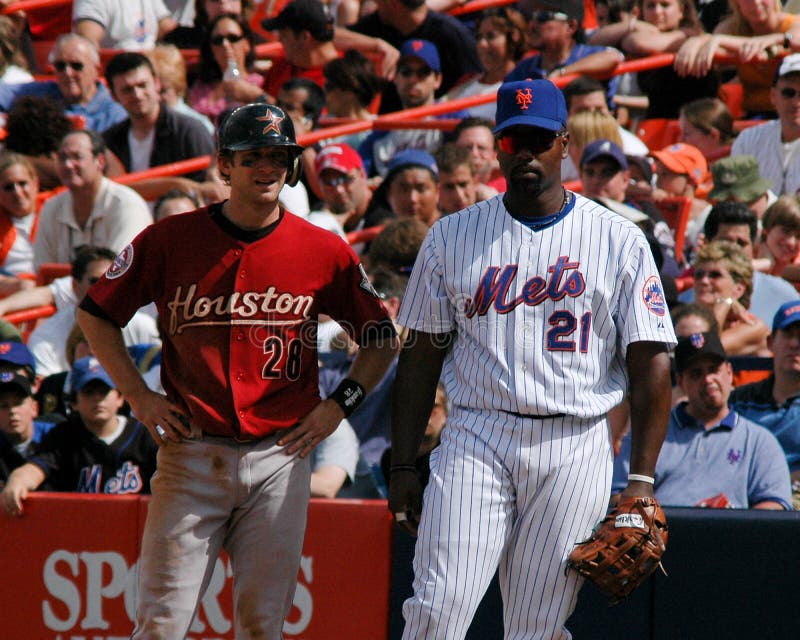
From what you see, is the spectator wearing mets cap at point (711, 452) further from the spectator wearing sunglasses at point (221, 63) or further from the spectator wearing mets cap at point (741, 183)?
the spectator wearing sunglasses at point (221, 63)

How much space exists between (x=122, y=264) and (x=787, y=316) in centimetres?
346

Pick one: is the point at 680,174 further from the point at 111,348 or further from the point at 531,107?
the point at 111,348

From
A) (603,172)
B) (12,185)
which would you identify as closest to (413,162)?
(603,172)

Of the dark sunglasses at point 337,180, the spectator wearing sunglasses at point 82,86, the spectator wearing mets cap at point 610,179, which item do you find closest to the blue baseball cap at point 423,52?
the dark sunglasses at point 337,180

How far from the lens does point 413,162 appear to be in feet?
27.7

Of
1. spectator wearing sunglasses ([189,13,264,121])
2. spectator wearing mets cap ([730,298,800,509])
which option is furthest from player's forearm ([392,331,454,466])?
spectator wearing sunglasses ([189,13,264,121])

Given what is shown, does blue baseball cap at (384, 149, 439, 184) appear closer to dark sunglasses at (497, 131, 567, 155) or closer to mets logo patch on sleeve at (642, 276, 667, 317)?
dark sunglasses at (497, 131, 567, 155)

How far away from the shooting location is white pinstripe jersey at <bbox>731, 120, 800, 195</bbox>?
8.73 metres

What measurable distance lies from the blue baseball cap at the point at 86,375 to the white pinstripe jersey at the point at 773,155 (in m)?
4.67

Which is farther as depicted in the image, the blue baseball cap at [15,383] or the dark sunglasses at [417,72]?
the dark sunglasses at [417,72]

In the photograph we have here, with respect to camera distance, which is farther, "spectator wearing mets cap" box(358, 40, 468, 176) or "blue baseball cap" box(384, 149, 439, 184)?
"spectator wearing mets cap" box(358, 40, 468, 176)

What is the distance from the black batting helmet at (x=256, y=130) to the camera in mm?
4090

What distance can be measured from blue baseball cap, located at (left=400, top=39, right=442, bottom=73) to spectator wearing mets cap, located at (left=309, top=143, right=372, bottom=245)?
1675 millimetres

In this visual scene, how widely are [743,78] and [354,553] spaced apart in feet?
20.4
